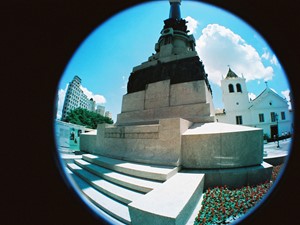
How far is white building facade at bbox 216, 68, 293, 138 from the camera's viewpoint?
27.2 meters

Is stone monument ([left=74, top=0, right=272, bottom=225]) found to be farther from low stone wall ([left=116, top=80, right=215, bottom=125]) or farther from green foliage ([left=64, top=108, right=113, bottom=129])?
green foliage ([left=64, top=108, right=113, bottom=129])

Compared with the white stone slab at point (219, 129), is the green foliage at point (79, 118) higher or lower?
higher

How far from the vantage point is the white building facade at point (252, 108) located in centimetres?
2724

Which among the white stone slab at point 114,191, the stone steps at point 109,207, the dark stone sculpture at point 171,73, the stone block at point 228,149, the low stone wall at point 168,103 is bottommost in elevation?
the stone steps at point 109,207

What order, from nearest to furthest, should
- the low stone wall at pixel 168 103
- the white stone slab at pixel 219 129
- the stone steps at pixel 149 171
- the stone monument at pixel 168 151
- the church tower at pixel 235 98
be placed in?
the stone monument at pixel 168 151
the stone steps at pixel 149 171
the white stone slab at pixel 219 129
the low stone wall at pixel 168 103
the church tower at pixel 235 98

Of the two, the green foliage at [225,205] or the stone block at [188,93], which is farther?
the stone block at [188,93]

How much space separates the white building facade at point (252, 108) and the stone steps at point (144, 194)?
32536 millimetres

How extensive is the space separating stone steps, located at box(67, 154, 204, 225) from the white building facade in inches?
1281

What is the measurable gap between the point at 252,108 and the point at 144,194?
1413 inches

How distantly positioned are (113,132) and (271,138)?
32240 mm

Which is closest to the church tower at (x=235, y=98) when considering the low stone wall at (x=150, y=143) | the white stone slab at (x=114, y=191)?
the low stone wall at (x=150, y=143)

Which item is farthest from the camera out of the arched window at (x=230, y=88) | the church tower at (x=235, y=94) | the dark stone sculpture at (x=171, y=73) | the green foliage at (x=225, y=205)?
Answer: the arched window at (x=230, y=88)

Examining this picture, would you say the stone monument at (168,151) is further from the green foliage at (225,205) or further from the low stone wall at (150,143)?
the green foliage at (225,205)

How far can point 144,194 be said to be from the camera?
3.79m
